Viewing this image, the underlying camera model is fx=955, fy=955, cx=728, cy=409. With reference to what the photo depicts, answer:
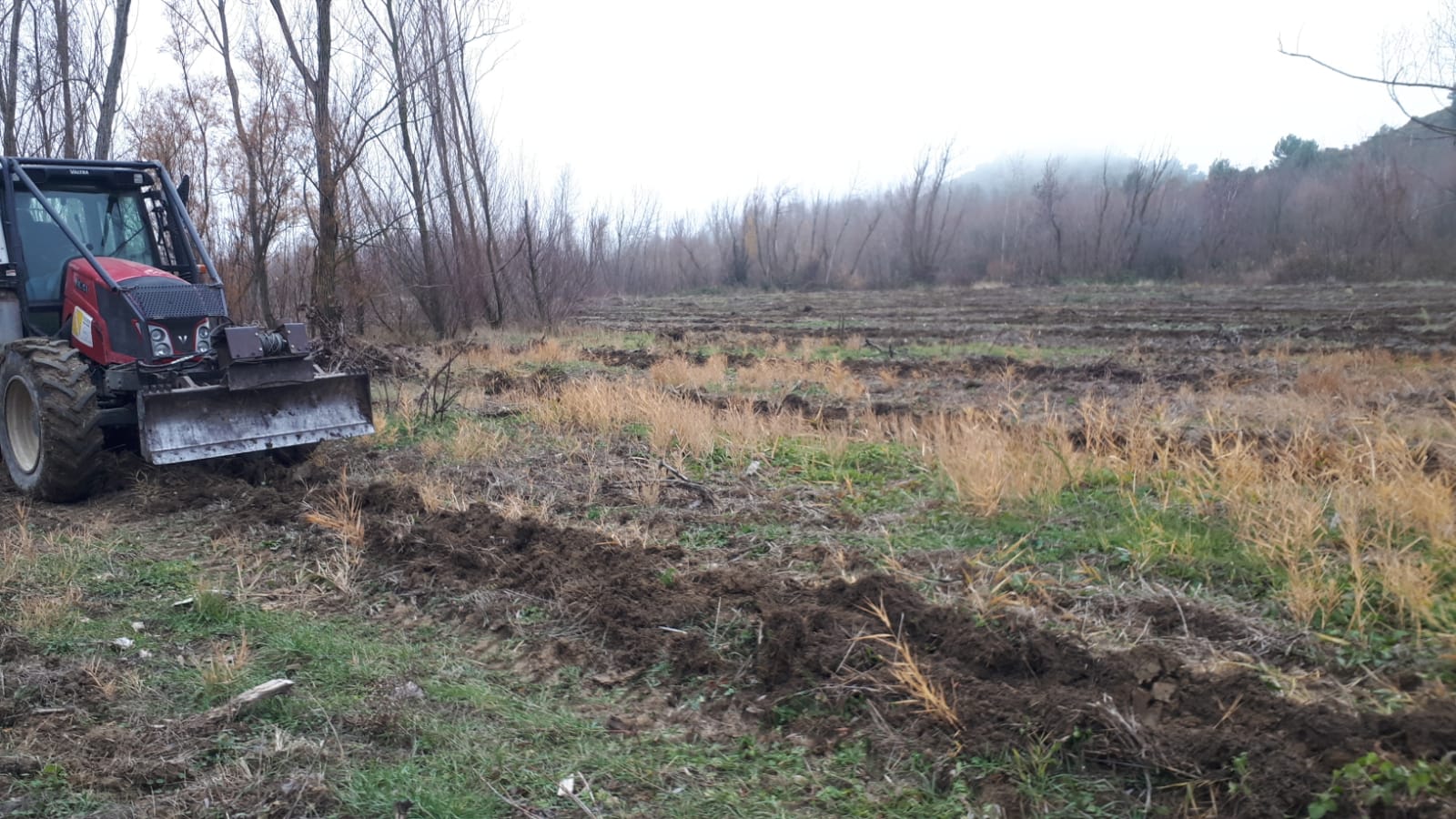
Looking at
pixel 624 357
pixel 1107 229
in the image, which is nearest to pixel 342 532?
pixel 624 357

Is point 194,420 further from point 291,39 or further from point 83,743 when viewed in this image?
point 291,39

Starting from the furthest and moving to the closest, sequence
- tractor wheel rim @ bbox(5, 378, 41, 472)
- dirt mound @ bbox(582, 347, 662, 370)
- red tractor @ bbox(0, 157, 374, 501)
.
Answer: dirt mound @ bbox(582, 347, 662, 370) → tractor wheel rim @ bbox(5, 378, 41, 472) → red tractor @ bbox(0, 157, 374, 501)

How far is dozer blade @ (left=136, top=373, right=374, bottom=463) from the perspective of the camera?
6.89 m

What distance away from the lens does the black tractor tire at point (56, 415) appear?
6.80m

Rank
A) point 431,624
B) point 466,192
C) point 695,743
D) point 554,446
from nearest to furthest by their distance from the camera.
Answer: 1. point 695,743
2. point 431,624
3. point 554,446
4. point 466,192

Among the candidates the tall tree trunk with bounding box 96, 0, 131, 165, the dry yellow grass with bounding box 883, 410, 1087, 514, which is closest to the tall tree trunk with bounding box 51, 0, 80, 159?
the tall tree trunk with bounding box 96, 0, 131, 165

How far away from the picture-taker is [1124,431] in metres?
7.43

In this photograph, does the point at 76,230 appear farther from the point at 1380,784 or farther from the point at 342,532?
the point at 1380,784

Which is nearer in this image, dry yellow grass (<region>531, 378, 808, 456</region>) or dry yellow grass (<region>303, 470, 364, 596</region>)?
dry yellow grass (<region>303, 470, 364, 596</region>)

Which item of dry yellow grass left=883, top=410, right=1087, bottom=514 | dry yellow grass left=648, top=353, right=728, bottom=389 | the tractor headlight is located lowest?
dry yellow grass left=883, top=410, right=1087, bottom=514

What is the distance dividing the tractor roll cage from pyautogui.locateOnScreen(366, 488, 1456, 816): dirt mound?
380cm

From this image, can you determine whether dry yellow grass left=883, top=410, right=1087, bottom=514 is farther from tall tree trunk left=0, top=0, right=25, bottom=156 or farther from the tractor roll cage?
tall tree trunk left=0, top=0, right=25, bottom=156

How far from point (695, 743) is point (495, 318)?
19.1 meters

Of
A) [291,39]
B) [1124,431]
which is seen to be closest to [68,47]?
[291,39]
